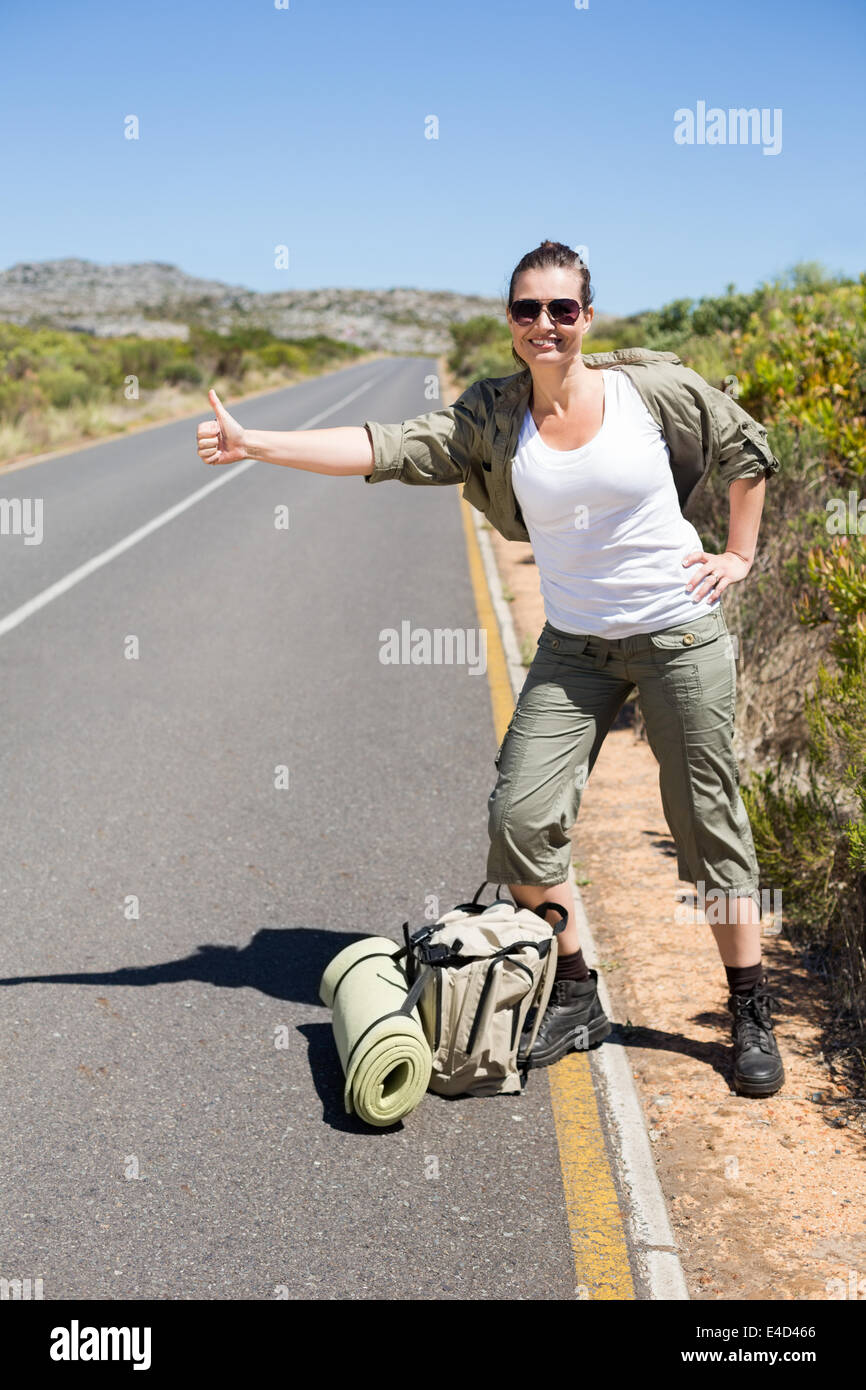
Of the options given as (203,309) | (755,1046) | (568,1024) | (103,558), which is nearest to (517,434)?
(568,1024)

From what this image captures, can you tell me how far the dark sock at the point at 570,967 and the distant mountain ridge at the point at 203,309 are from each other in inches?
3060

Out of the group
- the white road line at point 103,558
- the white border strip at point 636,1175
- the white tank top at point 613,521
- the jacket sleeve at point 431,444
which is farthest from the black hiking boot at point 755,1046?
the white road line at point 103,558

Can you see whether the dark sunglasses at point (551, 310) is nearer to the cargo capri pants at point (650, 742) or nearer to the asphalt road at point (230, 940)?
the cargo capri pants at point (650, 742)

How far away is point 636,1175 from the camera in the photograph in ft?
10.8

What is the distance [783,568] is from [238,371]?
38944 millimetres

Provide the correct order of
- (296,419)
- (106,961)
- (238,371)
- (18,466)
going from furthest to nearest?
(238,371) < (296,419) < (18,466) < (106,961)

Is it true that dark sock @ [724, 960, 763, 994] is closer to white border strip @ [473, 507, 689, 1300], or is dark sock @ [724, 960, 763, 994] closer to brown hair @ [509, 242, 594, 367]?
white border strip @ [473, 507, 689, 1300]

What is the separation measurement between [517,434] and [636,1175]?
198 cm

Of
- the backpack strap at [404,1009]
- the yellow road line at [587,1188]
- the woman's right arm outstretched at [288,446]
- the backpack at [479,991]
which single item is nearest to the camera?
the yellow road line at [587,1188]

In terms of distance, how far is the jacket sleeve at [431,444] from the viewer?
334cm

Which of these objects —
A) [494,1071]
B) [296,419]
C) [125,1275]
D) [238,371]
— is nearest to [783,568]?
[494,1071]
